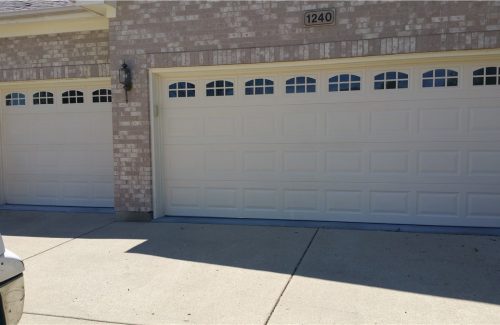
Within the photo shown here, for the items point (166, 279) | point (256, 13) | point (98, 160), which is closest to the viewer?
point (166, 279)

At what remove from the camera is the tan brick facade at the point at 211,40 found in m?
6.32

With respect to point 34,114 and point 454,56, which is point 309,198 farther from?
point 34,114

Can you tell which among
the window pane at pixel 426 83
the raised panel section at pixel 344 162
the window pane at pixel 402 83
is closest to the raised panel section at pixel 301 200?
the raised panel section at pixel 344 162

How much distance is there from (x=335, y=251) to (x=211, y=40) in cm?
379

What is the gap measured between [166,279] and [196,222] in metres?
2.65

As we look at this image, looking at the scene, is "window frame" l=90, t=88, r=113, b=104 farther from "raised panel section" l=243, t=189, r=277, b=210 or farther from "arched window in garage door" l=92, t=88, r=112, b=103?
"raised panel section" l=243, t=189, r=277, b=210

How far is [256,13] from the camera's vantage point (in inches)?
274

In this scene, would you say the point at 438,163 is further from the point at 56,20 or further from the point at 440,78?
the point at 56,20

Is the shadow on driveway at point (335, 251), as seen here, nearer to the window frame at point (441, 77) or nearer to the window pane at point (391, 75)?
the window frame at point (441, 77)

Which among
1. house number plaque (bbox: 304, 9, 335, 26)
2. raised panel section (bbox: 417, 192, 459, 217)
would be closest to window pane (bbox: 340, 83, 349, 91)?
house number plaque (bbox: 304, 9, 335, 26)

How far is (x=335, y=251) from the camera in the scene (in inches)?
221

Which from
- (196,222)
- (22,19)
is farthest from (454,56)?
(22,19)

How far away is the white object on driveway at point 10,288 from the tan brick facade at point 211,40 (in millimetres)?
4750

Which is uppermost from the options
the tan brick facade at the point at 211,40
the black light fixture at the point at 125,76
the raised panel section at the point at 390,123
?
the tan brick facade at the point at 211,40
